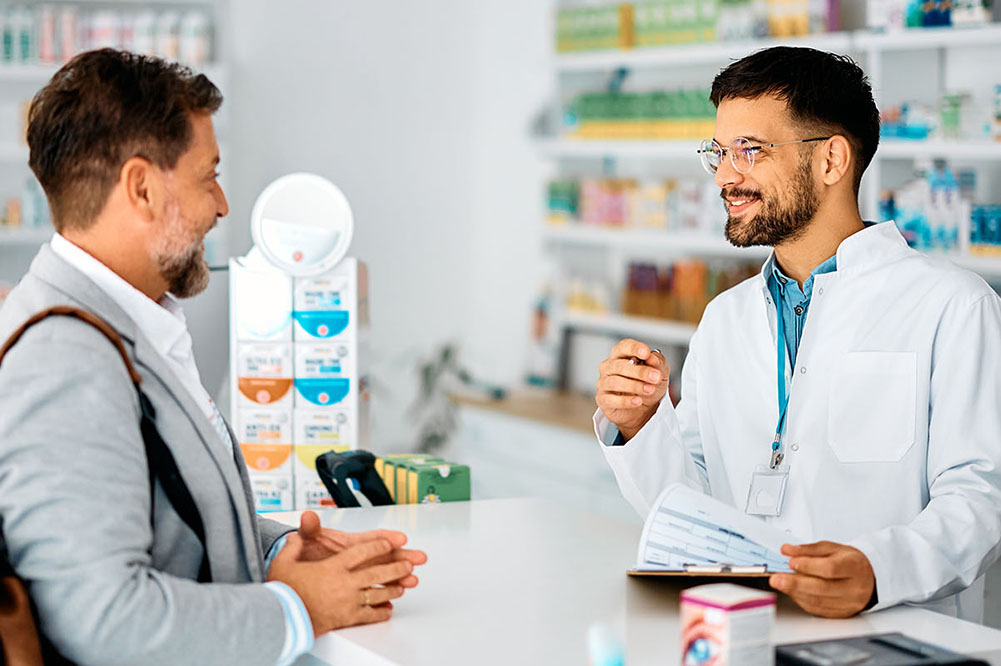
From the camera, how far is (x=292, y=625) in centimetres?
158

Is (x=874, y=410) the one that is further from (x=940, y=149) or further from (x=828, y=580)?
(x=940, y=149)

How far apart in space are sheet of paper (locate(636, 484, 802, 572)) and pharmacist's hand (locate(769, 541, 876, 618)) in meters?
0.07

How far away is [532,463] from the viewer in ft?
17.4

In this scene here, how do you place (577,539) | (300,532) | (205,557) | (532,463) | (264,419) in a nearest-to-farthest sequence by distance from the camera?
(205,557) < (300,532) < (577,539) < (264,419) < (532,463)

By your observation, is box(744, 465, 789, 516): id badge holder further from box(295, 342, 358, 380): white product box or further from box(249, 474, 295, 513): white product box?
box(249, 474, 295, 513): white product box

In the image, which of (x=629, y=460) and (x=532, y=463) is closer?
(x=629, y=460)

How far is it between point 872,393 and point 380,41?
14.2 feet

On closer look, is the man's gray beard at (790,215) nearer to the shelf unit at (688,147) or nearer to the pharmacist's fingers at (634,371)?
the pharmacist's fingers at (634,371)

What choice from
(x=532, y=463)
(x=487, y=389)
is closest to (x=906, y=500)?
(x=532, y=463)

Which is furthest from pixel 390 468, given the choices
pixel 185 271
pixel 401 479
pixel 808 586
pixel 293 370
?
pixel 808 586

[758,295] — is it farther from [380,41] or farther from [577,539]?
[380,41]

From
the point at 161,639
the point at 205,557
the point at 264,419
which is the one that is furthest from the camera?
the point at 264,419

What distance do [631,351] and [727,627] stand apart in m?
0.88

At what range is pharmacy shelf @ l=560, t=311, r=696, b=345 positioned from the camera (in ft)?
16.6
